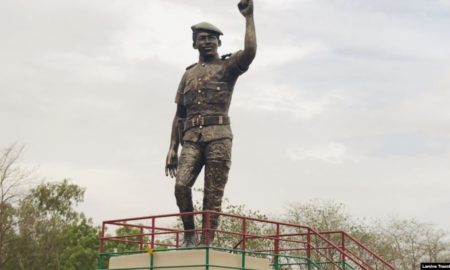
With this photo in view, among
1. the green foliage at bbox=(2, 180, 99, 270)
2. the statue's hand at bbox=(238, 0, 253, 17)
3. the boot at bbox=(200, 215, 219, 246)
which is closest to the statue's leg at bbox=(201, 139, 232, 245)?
the boot at bbox=(200, 215, 219, 246)

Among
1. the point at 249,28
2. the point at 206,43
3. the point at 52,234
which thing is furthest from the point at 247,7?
the point at 52,234

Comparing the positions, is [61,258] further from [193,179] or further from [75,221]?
[193,179]

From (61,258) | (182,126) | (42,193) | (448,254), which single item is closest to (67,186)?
(42,193)

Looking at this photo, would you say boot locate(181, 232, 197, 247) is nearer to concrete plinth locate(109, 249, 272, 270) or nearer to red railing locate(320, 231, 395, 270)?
concrete plinth locate(109, 249, 272, 270)

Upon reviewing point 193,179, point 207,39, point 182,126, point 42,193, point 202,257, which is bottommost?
point 202,257

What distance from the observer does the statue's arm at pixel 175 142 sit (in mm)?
14719

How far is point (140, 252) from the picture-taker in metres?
13.5

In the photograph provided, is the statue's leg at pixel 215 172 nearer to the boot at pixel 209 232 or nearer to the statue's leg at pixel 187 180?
the statue's leg at pixel 187 180

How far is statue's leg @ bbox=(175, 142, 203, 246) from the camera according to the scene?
13.8m

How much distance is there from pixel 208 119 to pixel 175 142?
111 cm

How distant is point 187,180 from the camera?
13844mm

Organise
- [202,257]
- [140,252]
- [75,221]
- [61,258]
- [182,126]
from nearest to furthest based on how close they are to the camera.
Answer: [202,257] → [140,252] → [182,126] → [61,258] → [75,221]

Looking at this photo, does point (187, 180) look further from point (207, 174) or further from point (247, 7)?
point (247, 7)

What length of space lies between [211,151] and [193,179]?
59 centimetres
